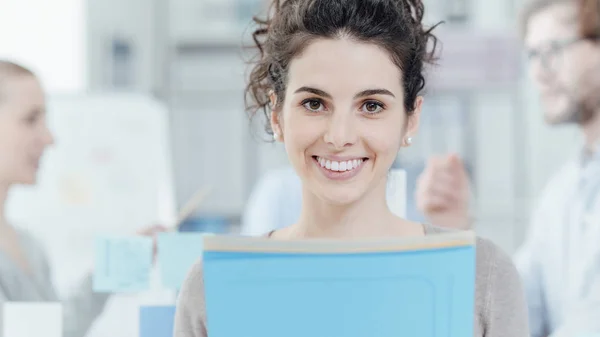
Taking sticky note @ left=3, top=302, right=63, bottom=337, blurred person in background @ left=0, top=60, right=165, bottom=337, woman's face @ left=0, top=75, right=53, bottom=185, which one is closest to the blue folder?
sticky note @ left=3, top=302, right=63, bottom=337

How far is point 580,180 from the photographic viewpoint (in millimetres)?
1779

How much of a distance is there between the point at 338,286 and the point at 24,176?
0.74m

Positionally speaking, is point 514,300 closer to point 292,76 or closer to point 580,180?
point 292,76

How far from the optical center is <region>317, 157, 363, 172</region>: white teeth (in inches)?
35.3

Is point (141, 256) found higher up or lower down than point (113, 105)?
lower down

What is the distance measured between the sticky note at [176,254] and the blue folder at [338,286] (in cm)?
44

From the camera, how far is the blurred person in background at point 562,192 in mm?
1476

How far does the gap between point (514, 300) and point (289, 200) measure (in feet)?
4.02

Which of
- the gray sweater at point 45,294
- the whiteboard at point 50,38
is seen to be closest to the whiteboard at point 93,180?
the whiteboard at point 50,38

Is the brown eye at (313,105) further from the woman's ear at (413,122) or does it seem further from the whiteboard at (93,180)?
the whiteboard at (93,180)

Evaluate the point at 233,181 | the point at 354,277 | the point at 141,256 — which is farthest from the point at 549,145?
the point at 354,277

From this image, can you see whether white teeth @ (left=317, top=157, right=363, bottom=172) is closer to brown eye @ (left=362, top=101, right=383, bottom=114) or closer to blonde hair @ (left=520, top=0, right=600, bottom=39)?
brown eye @ (left=362, top=101, right=383, bottom=114)

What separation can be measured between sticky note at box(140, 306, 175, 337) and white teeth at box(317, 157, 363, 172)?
0.30m

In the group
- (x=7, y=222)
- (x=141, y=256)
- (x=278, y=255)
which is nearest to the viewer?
(x=278, y=255)
